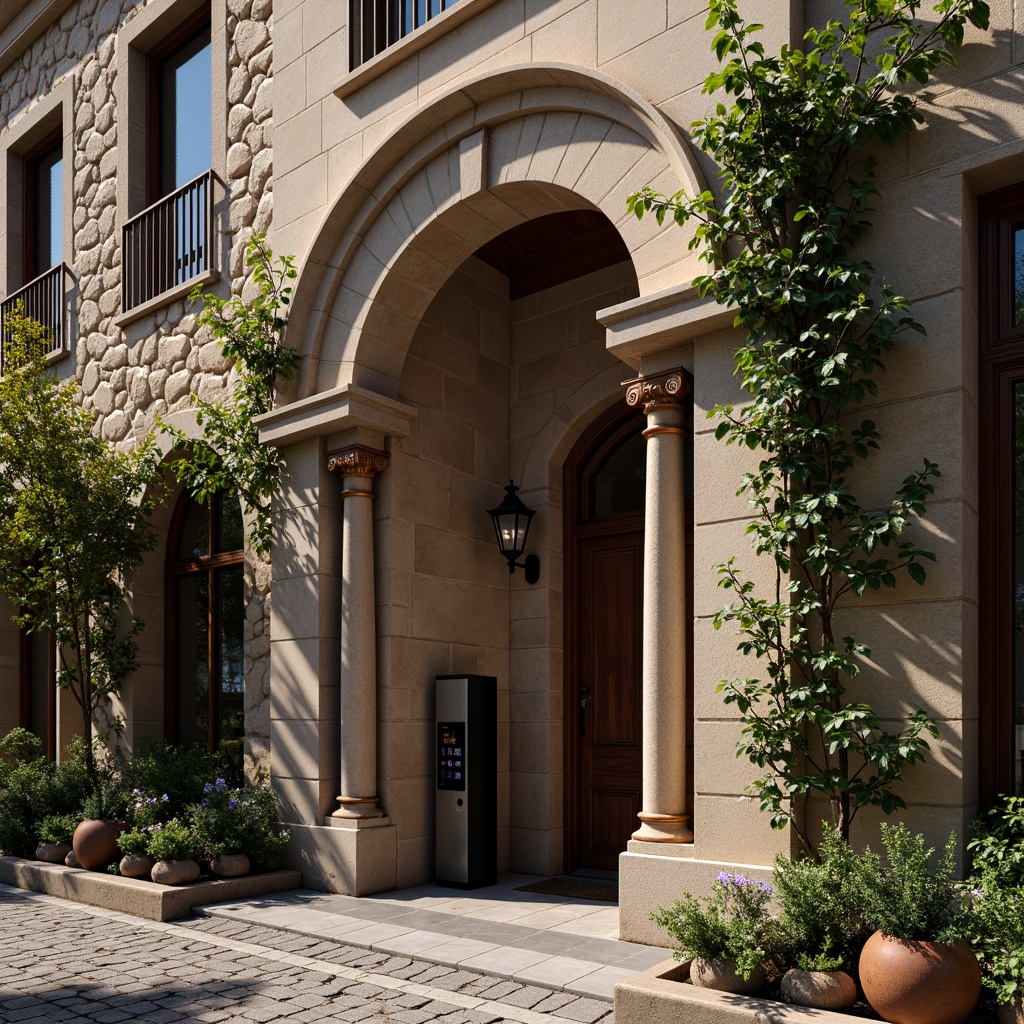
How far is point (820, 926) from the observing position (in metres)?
4.04

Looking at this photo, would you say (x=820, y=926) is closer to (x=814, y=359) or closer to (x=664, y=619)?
(x=664, y=619)

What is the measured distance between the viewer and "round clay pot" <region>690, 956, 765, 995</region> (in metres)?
3.94

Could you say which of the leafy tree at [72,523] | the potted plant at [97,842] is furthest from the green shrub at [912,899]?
the leafy tree at [72,523]

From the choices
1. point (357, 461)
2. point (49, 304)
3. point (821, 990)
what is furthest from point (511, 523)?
point (49, 304)

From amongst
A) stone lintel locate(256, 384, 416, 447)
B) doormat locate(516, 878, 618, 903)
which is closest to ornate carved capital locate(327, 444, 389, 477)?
stone lintel locate(256, 384, 416, 447)

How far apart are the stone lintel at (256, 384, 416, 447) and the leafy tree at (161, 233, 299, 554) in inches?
7.5

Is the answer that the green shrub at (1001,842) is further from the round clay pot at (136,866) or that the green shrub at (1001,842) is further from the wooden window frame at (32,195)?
the wooden window frame at (32,195)

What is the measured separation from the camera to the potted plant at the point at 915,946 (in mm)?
3578

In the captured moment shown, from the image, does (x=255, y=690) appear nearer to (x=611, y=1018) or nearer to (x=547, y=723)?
(x=547, y=723)

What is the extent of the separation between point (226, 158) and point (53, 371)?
3.39m

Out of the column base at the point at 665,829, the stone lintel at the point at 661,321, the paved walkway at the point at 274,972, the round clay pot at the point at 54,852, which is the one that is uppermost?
the stone lintel at the point at 661,321

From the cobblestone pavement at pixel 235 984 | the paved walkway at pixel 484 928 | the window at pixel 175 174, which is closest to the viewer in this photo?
the cobblestone pavement at pixel 235 984

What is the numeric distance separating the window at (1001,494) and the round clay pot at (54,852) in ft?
20.5

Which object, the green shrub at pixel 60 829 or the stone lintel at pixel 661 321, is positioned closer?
the stone lintel at pixel 661 321
